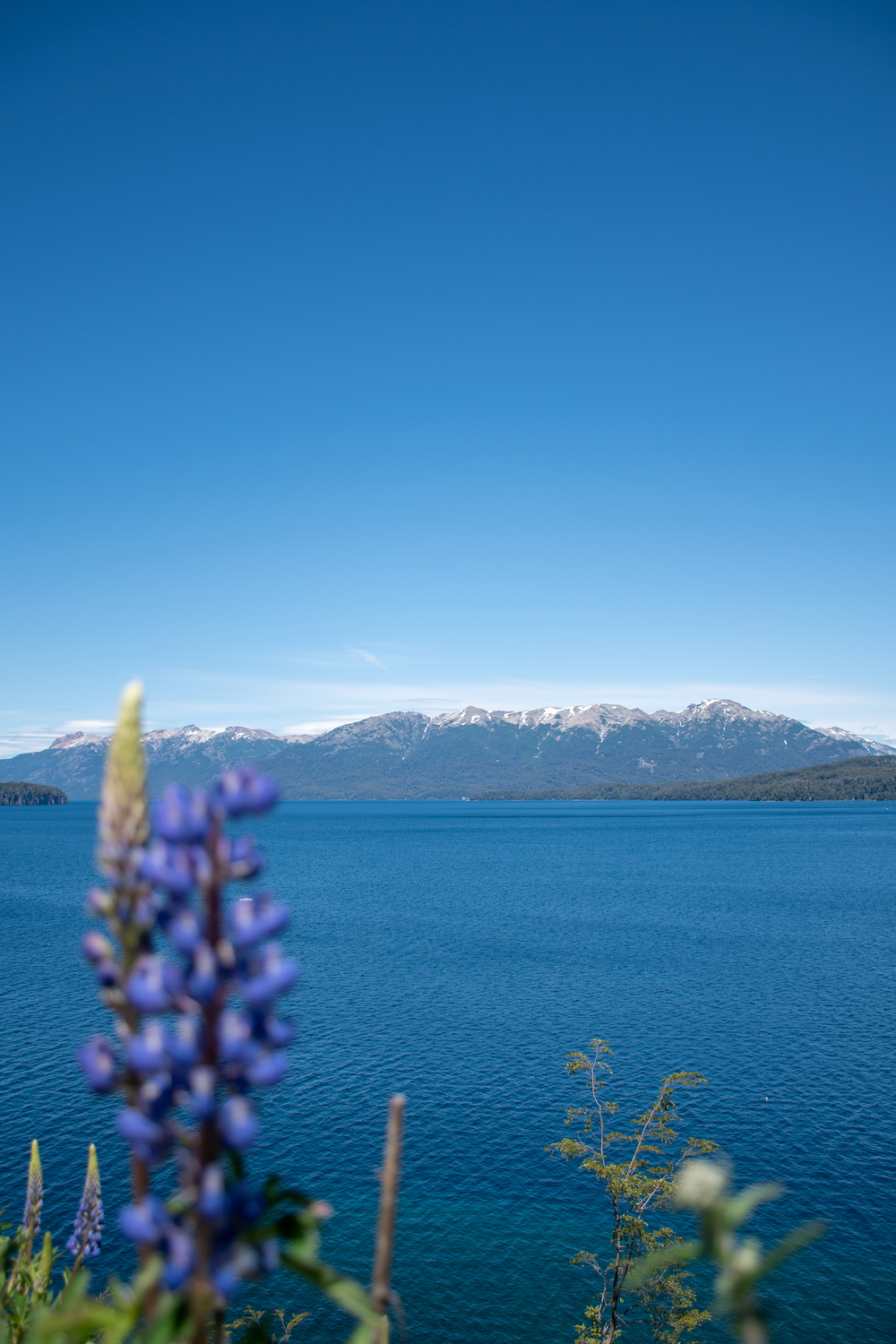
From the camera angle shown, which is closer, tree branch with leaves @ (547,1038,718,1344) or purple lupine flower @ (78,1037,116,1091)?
purple lupine flower @ (78,1037,116,1091)

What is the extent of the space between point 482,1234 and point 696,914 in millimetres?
80261

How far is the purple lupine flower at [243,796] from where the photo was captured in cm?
331

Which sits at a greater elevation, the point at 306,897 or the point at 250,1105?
the point at 250,1105

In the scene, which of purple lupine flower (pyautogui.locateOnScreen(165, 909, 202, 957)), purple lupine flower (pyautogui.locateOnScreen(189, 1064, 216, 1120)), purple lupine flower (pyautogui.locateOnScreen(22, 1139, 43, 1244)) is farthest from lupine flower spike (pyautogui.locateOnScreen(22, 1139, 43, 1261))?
purple lupine flower (pyautogui.locateOnScreen(165, 909, 202, 957))

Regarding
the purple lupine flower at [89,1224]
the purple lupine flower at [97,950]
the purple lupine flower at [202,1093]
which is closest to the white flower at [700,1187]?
the purple lupine flower at [202,1093]

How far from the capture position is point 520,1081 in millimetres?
51250

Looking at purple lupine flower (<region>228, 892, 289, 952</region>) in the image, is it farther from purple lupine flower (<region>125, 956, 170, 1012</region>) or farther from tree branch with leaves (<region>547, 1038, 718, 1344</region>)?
tree branch with leaves (<region>547, 1038, 718, 1344</region>)

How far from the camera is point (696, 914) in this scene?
363 feet

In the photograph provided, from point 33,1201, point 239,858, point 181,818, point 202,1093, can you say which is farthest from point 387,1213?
point 33,1201

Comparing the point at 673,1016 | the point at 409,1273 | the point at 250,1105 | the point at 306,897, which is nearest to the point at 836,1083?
the point at 673,1016

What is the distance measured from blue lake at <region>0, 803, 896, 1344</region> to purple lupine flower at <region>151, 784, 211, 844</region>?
37.0 m

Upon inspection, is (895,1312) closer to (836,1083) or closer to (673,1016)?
(836,1083)

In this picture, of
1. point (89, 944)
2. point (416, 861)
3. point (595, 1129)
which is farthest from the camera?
point (416, 861)

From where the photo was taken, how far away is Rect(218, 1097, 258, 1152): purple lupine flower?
2.87m
